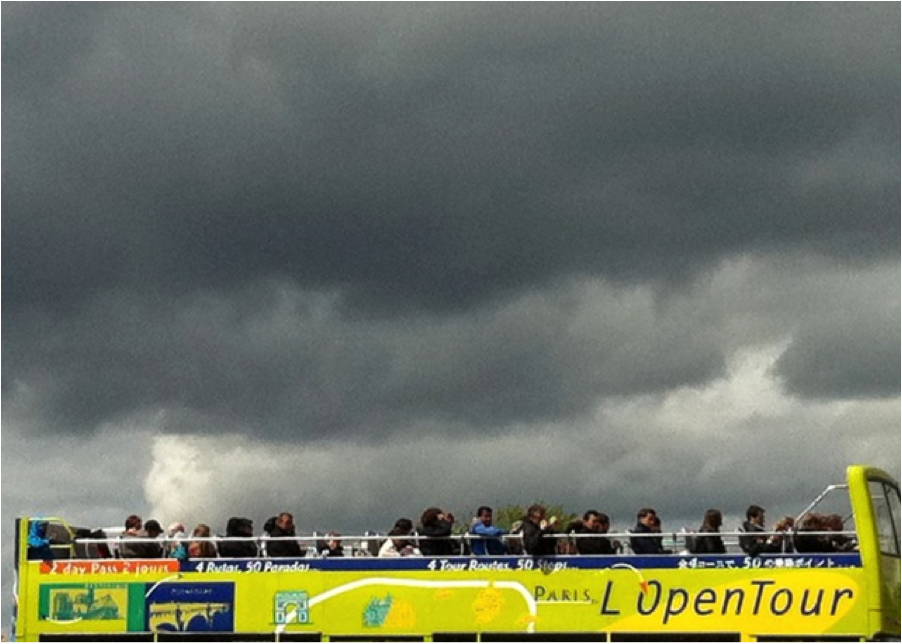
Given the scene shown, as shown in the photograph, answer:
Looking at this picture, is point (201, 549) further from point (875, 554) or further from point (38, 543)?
point (875, 554)

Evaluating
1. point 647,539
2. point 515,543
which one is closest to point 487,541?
point 515,543

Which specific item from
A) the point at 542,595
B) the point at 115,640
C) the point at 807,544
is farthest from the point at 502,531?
the point at 115,640

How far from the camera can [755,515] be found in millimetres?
29609

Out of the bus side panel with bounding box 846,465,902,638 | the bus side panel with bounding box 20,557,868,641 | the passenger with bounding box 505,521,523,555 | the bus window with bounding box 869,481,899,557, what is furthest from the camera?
the passenger with bounding box 505,521,523,555

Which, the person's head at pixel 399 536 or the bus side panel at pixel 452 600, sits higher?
the person's head at pixel 399 536

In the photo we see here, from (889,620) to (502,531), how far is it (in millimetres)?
6822

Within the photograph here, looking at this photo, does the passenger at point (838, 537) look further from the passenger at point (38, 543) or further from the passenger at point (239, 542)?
the passenger at point (38, 543)

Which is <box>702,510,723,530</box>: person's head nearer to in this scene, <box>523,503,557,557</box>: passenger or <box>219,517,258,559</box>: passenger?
<box>523,503,557,557</box>: passenger

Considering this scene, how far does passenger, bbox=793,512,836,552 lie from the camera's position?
95.2 feet

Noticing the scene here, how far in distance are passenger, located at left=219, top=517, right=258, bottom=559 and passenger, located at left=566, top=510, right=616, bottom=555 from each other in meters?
6.04

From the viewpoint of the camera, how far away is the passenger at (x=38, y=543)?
3256 centimetres

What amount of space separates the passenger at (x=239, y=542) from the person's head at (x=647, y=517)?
7188 millimetres

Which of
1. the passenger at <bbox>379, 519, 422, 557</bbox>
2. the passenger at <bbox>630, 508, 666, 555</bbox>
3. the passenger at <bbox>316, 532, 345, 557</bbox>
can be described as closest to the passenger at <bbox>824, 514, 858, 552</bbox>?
the passenger at <bbox>630, 508, 666, 555</bbox>

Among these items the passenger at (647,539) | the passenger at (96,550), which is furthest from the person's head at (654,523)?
the passenger at (96,550)
